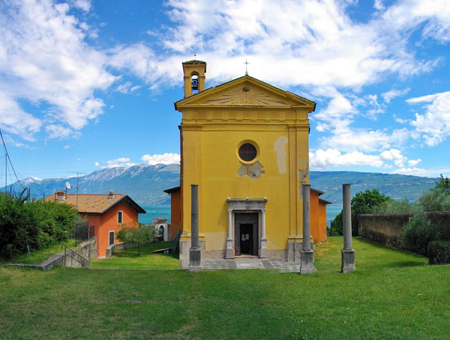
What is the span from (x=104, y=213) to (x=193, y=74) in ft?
37.9

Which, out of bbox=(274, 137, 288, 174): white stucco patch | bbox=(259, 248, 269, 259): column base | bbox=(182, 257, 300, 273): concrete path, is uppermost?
bbox=(274, 137, 288, 174): white stucco patch

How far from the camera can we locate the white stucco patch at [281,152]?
1969 cm

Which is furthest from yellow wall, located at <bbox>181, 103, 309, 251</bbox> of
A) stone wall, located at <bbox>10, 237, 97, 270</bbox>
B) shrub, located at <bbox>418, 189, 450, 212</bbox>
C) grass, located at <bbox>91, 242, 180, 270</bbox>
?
shrub, located at <bbox>418, 189, 450, 212</bbox>

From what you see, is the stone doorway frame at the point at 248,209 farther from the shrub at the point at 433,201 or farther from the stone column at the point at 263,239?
the shrub at the point at 433,201

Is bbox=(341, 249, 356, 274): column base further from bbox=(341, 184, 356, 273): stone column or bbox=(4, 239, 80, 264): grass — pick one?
bbox=(4, 239, 80, 264): grass

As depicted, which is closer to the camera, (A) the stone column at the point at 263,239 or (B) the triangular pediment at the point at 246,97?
(A) the stone column at the point at 263,239

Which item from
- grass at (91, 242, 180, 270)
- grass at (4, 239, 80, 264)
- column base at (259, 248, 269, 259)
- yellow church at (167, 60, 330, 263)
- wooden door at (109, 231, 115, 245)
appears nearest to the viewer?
grass at (4, 239, 80, 264)

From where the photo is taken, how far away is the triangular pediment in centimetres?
1967

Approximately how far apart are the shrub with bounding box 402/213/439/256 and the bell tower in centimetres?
1386

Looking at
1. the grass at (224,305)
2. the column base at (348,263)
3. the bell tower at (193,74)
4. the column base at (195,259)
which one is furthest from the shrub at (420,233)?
the bell tower at (193,74)

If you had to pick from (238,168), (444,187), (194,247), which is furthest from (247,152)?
(444,187)

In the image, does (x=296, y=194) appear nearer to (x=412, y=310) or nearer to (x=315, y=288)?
(x=315, y=288)

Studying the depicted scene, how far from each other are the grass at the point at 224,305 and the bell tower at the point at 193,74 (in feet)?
43.9

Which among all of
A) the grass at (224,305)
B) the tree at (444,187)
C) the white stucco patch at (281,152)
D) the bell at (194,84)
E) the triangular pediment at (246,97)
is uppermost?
the bell at (194,84)
